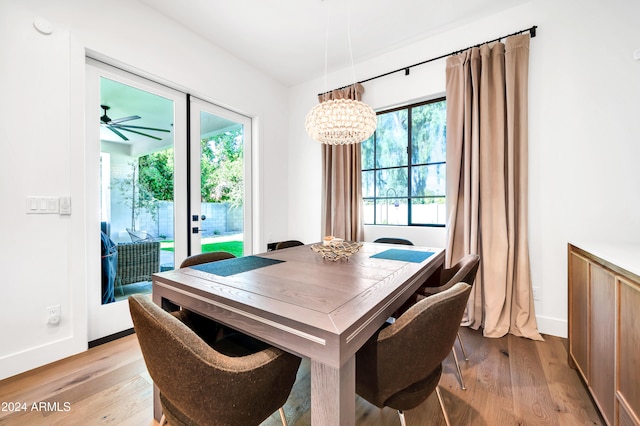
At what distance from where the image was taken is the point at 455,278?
1.34 metres

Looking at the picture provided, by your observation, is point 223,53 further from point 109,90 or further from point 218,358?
point 218,358

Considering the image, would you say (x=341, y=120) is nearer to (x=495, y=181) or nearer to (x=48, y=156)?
(x=495, y=181)

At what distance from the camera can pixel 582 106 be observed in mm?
2090

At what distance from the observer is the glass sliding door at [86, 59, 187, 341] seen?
2.15 meters

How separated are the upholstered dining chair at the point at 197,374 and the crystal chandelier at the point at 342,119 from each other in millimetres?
1662

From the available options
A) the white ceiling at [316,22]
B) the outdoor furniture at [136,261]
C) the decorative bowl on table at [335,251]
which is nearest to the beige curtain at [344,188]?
the white ceiling at [316,22]

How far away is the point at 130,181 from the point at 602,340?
3461 mm

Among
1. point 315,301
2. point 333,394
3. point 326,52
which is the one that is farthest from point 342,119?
point 333,394

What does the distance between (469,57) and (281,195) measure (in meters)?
2.69

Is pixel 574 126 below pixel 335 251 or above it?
above

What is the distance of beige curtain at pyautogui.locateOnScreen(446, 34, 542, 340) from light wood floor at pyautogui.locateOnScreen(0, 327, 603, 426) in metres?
0.40

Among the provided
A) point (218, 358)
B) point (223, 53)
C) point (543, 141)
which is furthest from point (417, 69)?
point (218, 358)

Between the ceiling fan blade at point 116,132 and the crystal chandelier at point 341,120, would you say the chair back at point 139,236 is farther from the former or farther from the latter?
the crystal chandelier at point 341,120

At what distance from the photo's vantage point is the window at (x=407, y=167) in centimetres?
280
